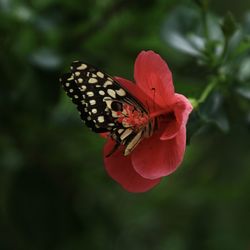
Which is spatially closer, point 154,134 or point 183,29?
point 154,134

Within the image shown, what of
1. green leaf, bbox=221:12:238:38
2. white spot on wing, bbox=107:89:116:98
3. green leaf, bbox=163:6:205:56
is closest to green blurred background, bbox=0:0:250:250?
green leaf, bbox=163:6:205:56

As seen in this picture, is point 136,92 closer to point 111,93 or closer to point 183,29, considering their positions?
point 111,93

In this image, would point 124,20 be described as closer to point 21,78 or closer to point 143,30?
point 143,30

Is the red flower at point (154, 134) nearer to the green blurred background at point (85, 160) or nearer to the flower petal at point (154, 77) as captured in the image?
the flower petal at point (154, 77)

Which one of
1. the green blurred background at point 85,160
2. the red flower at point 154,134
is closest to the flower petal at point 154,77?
the red flower at point 154,134

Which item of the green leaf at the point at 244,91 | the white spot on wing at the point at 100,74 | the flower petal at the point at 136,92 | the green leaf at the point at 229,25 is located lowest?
the flower petal at the point at 136,92

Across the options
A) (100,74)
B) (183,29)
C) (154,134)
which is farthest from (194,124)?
(183,29)
